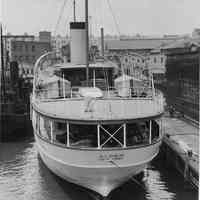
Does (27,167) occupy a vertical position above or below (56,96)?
below

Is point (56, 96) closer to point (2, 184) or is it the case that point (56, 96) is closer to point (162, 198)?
point (2, 184)

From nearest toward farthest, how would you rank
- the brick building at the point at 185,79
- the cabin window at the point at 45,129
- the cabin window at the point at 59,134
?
the cabin window at the point at 59,134, the cabin window at the point at 45,129, the brick building at the point at 185,79

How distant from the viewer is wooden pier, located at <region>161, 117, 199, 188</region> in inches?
612

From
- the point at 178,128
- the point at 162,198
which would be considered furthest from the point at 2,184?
the point at 178,128

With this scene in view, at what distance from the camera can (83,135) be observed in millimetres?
14023

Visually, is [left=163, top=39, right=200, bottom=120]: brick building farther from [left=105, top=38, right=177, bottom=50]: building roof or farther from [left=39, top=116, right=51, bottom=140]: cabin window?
[left=105, top=38, right=177, bottom=50]: building roof

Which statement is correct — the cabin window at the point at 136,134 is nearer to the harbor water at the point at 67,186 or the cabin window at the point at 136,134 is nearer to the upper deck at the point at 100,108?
the upper deck at the point at 100,108

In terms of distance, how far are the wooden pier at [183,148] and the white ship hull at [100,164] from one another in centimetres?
246

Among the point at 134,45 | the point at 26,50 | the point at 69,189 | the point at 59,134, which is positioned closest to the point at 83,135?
the point at 59,134

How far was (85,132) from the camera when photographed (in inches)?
Answer: 554

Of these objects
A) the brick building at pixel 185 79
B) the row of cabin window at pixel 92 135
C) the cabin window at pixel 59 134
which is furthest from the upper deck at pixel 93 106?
the brick building at pixel 185 79

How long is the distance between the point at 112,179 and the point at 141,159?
4.05ft

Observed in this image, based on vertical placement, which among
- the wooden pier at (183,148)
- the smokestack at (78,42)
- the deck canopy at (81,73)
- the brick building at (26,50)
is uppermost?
the brick building at (26,50)

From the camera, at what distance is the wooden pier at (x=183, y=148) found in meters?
15.6
